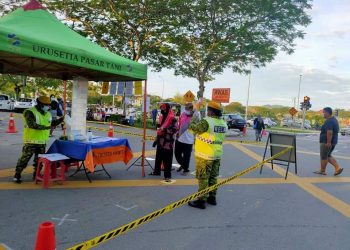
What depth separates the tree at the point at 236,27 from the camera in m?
21.6

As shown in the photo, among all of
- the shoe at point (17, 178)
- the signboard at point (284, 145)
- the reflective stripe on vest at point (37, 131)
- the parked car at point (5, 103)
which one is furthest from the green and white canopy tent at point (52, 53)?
the parked car at point (5, 103)

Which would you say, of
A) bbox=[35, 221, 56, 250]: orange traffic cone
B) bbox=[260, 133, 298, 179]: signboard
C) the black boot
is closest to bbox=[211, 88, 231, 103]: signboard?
bbox=[260, 133, 298, 179]: signboard

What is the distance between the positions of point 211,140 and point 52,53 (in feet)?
10.6

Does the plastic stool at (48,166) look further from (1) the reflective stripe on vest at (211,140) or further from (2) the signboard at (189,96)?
(2) the signboard at (189,96)

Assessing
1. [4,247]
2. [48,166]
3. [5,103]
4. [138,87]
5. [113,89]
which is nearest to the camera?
[4,247]

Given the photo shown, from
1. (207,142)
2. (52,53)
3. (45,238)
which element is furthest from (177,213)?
(52,53)

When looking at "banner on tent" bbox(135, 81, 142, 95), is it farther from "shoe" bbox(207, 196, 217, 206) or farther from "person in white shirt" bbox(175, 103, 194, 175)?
"shoe" bbox(207, 196, 217, 206)

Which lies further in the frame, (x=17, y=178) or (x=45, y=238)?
(x=17, y=178)

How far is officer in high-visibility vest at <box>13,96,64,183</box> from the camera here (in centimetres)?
668

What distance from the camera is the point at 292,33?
902 inches

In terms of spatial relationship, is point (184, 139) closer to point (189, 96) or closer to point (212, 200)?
point (212, 200)

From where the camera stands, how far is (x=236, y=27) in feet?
73.6

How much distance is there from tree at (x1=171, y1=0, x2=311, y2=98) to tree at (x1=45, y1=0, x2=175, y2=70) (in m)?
1.15

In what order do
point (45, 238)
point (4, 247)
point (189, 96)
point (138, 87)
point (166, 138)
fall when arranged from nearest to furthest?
point (45, 238) → point (4, 247) → point (166, 138) → point (138, 87) → point (189, 96)
